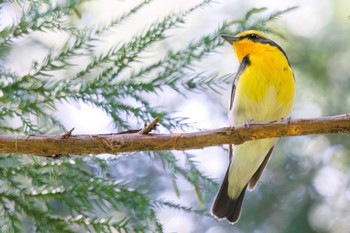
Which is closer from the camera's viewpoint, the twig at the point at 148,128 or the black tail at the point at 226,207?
the twig at the point at 148,128

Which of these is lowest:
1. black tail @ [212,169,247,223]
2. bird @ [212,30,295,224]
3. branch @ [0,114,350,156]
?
black tail @ [212,169,247,223]

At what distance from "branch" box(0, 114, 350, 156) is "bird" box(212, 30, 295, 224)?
2.57 ft

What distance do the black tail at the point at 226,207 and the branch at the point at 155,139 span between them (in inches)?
37.6

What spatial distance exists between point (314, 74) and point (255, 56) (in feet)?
2.03

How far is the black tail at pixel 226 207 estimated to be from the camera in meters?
2.47

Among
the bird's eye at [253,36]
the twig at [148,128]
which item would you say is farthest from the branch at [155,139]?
the bird's eye at [253,36]

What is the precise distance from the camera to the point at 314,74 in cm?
304

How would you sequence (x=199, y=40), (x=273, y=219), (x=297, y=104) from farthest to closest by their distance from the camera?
(x=297, y=104), (x=273, y=219), (x=199, y=40)

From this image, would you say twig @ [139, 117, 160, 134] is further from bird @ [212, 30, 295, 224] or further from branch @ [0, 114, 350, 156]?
bird @ [212, 30, 295, 224]

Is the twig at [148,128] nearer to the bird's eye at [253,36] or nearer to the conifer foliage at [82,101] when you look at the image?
the conifer foliage at [82,101]

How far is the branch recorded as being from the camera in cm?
148

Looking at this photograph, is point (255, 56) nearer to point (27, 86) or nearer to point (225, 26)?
point (225, 26)

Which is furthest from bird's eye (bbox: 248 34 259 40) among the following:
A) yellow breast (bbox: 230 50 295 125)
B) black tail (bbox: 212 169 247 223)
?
black tail (bbox: 212 169 247 223)

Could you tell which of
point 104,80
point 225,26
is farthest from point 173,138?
point 225,26
